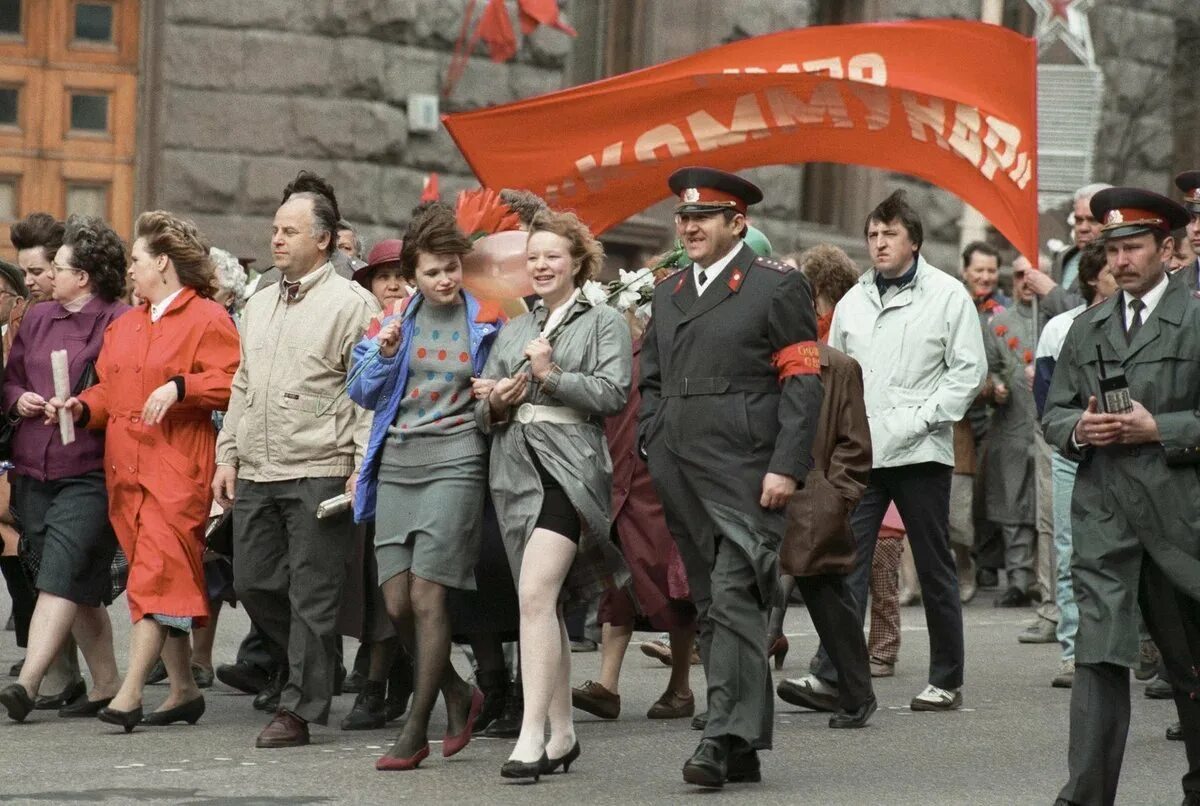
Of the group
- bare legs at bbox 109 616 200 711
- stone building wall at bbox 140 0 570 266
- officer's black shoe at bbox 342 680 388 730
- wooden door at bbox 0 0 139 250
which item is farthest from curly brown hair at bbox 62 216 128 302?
wooden door at bbox 0 0 139 250

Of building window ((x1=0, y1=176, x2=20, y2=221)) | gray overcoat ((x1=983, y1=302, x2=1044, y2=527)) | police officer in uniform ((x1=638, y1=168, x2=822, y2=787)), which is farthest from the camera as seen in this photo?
building window ((x1=0, y1=176, x2=20, y2=221))

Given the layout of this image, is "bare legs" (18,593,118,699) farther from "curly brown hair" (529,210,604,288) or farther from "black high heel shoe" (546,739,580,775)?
"curly brown hair" (529,210,604,288)

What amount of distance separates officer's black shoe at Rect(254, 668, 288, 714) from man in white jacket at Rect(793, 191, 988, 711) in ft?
6.84

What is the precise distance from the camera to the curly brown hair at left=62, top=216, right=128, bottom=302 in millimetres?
9523

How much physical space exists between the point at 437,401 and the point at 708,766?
5.32 feet

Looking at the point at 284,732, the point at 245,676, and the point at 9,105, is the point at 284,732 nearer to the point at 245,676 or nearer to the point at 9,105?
the point at 245,676

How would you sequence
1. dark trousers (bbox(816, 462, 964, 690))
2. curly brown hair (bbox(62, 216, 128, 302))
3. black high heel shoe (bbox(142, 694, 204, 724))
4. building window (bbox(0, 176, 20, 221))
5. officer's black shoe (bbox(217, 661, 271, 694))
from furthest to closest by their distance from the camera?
building window (bbox(0, 176, 20, 221)), officer's black shoe (bbox(217, 661, 271, 694)), dark trousers (bbox(816, 462, 964, 690)), curly brown hair (bbox(62, 216, 128, 302)), black high heel shoe (bbox(142, 694, 204, 724))

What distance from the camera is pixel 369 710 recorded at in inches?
364

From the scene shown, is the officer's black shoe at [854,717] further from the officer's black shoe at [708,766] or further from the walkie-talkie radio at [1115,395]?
the walkie-talkie radio at [1115,395]

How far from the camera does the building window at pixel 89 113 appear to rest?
16516mm

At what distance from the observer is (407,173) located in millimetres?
16969

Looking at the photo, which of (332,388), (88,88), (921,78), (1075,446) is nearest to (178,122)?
(88,88)

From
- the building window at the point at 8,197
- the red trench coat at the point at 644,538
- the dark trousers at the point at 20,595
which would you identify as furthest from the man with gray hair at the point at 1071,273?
the building window at the point at 8,197

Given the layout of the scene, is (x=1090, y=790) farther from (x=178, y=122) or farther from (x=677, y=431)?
(x=178, y=122)
